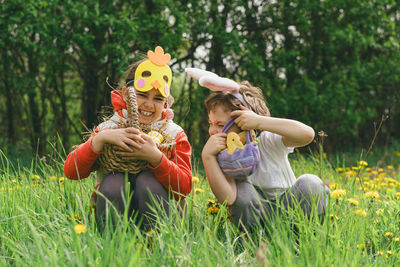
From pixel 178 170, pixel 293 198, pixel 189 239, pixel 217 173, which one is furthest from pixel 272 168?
pixel 189 239

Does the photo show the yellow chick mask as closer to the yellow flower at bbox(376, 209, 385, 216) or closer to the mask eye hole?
the mask eye hole

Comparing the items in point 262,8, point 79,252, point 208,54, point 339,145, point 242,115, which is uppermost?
point 262,8

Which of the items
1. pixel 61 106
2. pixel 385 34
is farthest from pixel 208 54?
pixel 385 34

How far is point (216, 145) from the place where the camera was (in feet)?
6.98

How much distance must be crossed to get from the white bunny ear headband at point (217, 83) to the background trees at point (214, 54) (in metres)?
3.34

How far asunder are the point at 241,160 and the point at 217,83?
0.41 meters

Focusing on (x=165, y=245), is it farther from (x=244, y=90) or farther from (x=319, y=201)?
(x=244, y=90)

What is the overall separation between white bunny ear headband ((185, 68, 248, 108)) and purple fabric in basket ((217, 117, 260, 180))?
0.55ft

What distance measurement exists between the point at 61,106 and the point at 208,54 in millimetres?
3002

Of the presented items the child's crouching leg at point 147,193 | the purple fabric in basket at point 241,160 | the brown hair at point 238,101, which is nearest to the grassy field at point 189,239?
the child's crouching leg at point 147,193

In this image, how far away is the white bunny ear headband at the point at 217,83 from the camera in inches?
82.4

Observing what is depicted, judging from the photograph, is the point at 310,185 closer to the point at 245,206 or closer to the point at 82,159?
the point at 245,206

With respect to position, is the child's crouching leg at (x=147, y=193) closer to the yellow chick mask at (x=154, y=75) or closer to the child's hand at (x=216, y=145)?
the child's hand at (x=216, y=145)

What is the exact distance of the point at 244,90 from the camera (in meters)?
2.30
